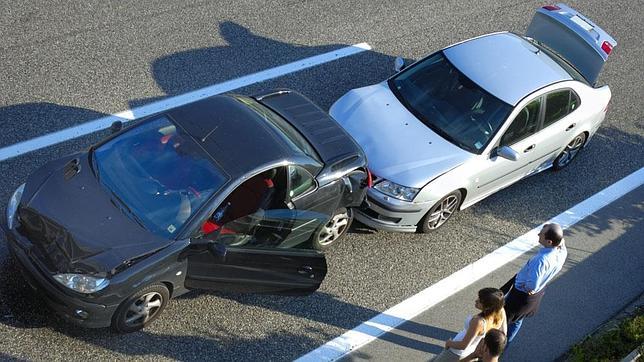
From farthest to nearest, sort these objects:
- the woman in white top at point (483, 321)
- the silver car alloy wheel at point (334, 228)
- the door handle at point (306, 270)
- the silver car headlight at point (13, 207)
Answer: the silver car alloy wheel at point (334, 228) < the door handle at point (306, 270) < the silver car headlight at point (13, 207) < the woman in white top at point (483, 321)

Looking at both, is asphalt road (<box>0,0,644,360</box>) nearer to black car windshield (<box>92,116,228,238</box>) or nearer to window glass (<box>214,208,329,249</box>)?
window glass (<box>214,208,329,249</box>)

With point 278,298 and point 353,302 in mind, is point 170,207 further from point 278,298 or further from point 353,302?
point 353,302

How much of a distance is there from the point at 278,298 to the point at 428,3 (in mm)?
7096

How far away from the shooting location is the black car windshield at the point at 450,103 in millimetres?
9195

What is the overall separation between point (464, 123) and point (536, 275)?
2.61 metres

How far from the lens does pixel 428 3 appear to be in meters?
13.2

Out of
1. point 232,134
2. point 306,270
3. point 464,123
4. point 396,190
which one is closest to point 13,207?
point 232,134

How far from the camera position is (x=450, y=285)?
8.62 meters

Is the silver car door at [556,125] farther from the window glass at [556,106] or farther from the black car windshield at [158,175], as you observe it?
the black car windshield at [158,175]

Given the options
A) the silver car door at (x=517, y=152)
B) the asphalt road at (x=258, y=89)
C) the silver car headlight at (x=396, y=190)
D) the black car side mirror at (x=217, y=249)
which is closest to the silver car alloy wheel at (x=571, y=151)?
the asphalt road at (x=258, y=89)

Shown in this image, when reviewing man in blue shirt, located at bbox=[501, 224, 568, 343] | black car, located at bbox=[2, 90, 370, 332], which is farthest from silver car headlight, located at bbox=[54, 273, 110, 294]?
man in blue shirt, located at bbox=[501, 224, 568, 343]

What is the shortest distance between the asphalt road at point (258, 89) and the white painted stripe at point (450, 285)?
0.34 ft

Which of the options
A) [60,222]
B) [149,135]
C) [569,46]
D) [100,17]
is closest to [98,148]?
[149,135]

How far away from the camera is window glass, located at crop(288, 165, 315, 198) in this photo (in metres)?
7.63
